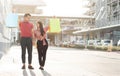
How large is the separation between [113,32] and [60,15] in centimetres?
3344

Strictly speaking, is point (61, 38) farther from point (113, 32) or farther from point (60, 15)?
point (113, 32)

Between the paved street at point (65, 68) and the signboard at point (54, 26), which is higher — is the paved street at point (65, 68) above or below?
below

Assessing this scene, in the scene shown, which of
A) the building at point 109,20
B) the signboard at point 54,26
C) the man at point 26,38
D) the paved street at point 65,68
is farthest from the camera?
the building at point 109,20

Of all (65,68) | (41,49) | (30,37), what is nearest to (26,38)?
(30,37)

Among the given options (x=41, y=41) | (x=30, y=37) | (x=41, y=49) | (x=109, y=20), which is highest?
(x=109, y=20)

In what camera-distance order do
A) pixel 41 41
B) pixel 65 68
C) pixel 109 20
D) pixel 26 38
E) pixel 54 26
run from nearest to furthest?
pixel 26 38, pixel 41 41, pixel 65 68, pixel 54 26, pixel 109 20

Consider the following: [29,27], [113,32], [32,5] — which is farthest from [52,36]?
[29,27]

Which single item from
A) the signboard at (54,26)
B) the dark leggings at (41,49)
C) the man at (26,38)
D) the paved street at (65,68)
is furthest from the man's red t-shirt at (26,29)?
the signboard at (54,26)

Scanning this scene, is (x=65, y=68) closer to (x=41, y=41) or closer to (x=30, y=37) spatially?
(x=41, y=41)

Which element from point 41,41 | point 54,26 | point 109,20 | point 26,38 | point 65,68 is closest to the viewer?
point 26,38

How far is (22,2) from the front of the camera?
141 meters

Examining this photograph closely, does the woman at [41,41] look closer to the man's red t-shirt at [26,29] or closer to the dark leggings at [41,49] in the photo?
the dark leggings at [41,49]

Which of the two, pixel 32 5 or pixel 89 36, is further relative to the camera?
pixel 32 5

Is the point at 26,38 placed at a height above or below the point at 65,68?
above
